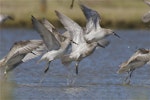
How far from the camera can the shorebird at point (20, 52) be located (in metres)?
14.7

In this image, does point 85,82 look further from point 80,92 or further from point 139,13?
point 139,13

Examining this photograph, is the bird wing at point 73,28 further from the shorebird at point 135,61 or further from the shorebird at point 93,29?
the shorebird at point 135,61

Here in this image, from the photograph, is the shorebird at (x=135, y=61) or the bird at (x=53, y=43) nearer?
the bird at (x=53, y=43)

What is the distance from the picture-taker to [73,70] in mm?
17391

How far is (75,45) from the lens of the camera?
51.3 feet

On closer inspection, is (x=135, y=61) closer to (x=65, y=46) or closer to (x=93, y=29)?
(x=93, y=29)

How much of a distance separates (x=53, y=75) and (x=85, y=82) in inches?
50.7

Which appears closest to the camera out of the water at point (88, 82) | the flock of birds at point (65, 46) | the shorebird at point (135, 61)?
the water at point (88, 82)

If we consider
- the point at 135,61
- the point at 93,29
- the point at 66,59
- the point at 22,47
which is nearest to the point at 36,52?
the point at 66,59

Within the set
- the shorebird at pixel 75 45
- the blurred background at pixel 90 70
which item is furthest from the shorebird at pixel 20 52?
the shorebird at pixel 75 45

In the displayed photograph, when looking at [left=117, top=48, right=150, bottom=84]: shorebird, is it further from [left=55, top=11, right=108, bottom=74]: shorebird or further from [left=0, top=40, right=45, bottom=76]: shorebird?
[left=0, top=40, right=45, bottom=76]: shorebird

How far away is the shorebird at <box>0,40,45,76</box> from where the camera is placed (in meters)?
14.7

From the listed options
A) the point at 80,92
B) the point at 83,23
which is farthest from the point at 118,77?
Answer: the point at 83,23

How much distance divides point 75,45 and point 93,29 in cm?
67
